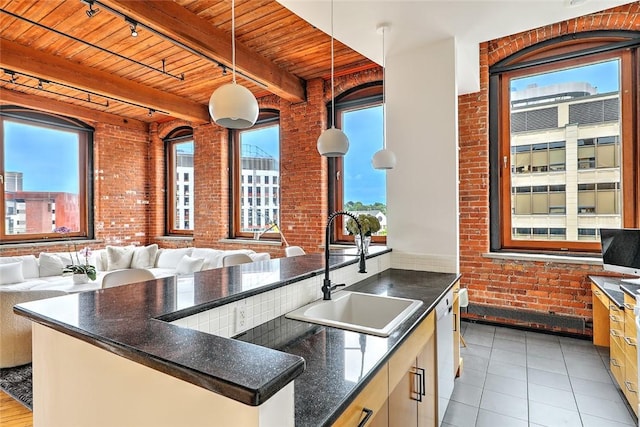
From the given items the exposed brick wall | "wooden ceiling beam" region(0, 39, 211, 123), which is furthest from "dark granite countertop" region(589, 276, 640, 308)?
"wooden ceiling beam" region(0, 39, 211, 123)

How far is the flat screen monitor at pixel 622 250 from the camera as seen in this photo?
2623 mm

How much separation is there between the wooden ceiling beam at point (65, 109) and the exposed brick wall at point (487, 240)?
6.07 m

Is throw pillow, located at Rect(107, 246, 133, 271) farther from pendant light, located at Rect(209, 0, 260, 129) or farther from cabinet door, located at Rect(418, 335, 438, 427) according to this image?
cabinet door, located at Rect(418, 335, 438, 427)

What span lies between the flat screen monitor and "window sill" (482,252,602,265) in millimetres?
587

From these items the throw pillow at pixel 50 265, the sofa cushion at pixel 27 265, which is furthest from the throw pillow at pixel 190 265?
the sofa cushion at pixel 27 265

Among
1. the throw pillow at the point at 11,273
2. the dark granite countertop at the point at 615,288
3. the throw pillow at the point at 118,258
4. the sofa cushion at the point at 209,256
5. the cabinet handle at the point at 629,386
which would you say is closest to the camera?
the cabinet handle at the point at 629,386

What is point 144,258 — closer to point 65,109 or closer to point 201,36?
point 65,109

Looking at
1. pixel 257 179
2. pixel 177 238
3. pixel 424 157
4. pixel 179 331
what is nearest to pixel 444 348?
pixel 424 157

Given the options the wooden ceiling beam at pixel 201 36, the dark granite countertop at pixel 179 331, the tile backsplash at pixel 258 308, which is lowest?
the tile backsplash at pixel 258 308

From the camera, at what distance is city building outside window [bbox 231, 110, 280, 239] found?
5.54 m

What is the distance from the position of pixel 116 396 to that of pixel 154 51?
14.0 ft

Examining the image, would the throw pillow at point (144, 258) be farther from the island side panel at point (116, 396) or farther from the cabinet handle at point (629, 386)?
the cabinet handle at point (629, 386)

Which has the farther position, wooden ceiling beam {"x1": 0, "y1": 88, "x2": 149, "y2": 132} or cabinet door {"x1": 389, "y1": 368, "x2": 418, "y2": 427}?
wooden ceiling beam {"x1": 0, "y1": 88, "x2": 149, "y2": 132}

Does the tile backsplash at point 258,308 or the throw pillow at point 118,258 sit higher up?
the tile backsplash at point 258,308
